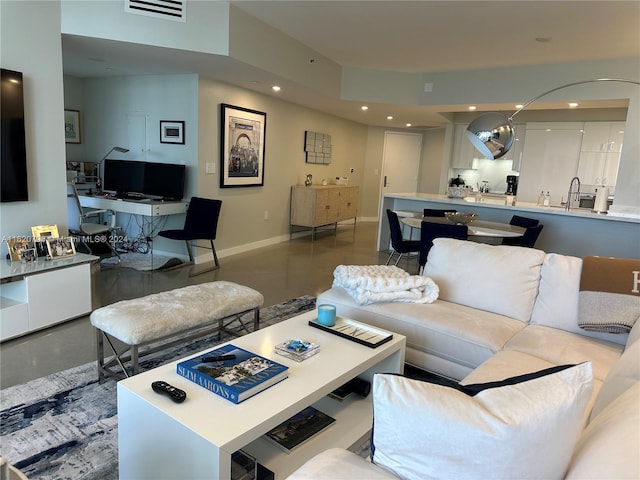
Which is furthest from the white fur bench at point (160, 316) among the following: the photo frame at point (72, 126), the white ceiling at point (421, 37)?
the photo frame at point (72, 126)

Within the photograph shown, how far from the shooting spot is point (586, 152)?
22.4ft

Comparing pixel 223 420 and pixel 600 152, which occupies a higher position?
pixel 600 152

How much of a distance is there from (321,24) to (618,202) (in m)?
4.02

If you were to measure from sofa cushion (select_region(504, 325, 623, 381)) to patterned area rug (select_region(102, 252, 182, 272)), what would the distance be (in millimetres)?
4033

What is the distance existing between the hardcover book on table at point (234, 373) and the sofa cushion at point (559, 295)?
166cm

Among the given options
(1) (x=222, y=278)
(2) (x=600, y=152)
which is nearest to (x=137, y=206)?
(1) (x=222, y=278)

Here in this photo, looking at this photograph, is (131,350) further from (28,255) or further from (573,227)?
(573,227)

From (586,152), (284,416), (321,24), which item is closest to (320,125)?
(321,24)

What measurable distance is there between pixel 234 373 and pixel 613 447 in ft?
4.00

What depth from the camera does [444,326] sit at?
238 centimetres

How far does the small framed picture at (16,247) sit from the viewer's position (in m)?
3.14

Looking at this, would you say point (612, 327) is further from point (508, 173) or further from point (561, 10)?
point (508, 173)

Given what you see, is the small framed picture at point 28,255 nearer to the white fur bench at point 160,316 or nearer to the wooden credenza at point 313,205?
the white fur bench at point 160,316

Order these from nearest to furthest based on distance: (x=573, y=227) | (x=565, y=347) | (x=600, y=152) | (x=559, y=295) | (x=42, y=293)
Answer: (x=565, y=347) < (x=559, y=295) < (x=42, y=293) < (x=573, y=227) < (x=600, y=152)
